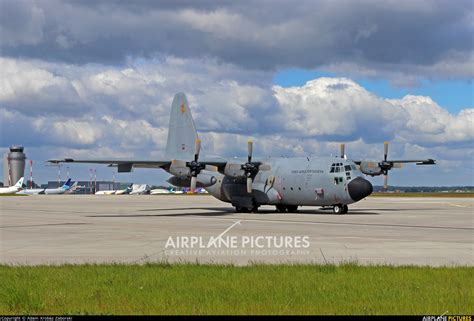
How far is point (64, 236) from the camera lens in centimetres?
2712

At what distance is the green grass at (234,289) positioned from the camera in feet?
34.8

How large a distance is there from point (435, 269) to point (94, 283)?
26.0 ft

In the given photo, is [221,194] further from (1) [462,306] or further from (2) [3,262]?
(1) [462,306]

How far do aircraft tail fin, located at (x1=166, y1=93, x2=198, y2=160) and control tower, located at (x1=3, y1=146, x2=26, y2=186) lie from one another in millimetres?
134816

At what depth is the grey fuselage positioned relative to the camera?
44.0 m

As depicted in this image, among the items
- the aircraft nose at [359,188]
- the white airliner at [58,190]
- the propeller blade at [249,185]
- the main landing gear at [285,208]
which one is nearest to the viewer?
the aircraft nose at [359,188]

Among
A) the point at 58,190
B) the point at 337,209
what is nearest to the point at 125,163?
the point at 337,209

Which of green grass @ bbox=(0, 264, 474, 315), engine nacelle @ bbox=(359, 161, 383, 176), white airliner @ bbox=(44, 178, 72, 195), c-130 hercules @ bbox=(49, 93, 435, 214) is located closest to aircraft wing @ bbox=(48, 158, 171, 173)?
c-130 hercules @ bbox=(49, 93, 435, 214)

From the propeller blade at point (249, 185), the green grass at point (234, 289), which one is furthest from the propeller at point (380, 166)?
the green grass at point (234, 289)

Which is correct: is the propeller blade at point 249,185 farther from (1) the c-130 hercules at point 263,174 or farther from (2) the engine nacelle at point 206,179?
(2) the engine nacelle at point 206,179

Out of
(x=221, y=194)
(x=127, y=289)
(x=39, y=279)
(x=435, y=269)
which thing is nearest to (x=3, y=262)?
(x=39, y=279)

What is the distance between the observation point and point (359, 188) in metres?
43.0

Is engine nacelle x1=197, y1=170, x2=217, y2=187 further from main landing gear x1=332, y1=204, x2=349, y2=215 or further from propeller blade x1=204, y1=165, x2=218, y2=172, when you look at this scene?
main landing gear x1=332, y1=204, x2=349, y2=215

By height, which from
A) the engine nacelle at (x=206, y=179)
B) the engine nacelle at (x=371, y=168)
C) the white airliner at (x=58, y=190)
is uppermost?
the engine nacelle at (x=371, y=168)
